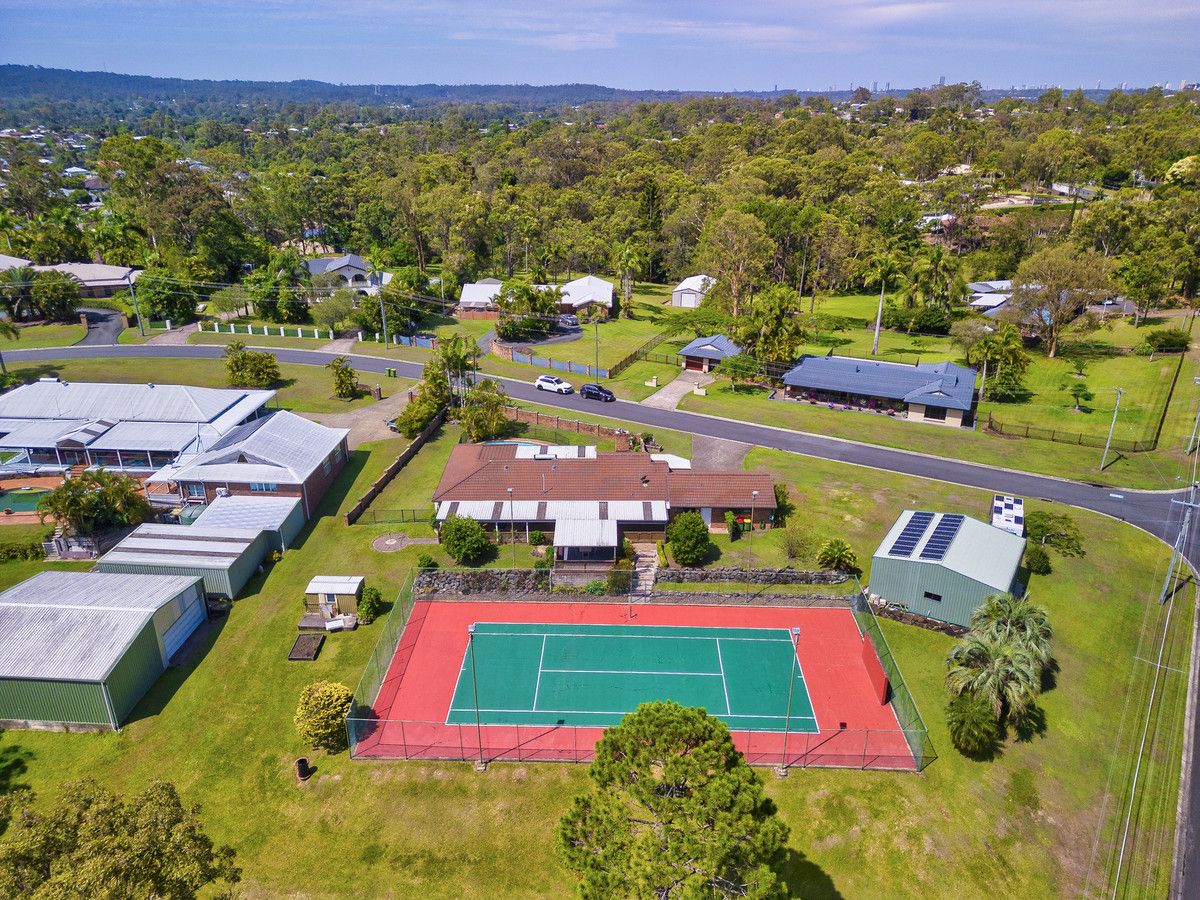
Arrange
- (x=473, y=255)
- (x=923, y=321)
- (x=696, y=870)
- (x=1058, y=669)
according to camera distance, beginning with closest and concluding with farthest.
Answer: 1. (x=696, y=870)
2. (x=1058, y=669)
3. (x=923, y=321)
4. (x=473, y=255)

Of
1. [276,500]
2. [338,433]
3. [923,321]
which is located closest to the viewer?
[276,500]

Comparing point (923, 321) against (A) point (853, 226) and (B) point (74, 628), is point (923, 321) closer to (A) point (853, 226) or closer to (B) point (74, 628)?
(A) point (853, 226)

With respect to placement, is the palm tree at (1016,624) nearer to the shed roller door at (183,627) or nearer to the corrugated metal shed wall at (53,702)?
the shed roller door at (183,627)

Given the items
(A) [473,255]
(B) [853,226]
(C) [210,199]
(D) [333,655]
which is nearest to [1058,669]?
(D) [333,655]

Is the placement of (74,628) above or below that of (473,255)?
below

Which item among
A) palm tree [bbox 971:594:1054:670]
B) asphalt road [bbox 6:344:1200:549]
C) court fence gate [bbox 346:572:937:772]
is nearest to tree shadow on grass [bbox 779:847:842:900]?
court fence gate [bbox 346:572:937:772]

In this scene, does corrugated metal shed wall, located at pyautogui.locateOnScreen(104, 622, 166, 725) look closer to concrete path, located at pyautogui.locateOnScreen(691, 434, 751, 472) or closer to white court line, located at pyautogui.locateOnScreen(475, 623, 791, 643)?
white court line, located at pyautogui.locateOnScreen(475, 623, 791, 643)
